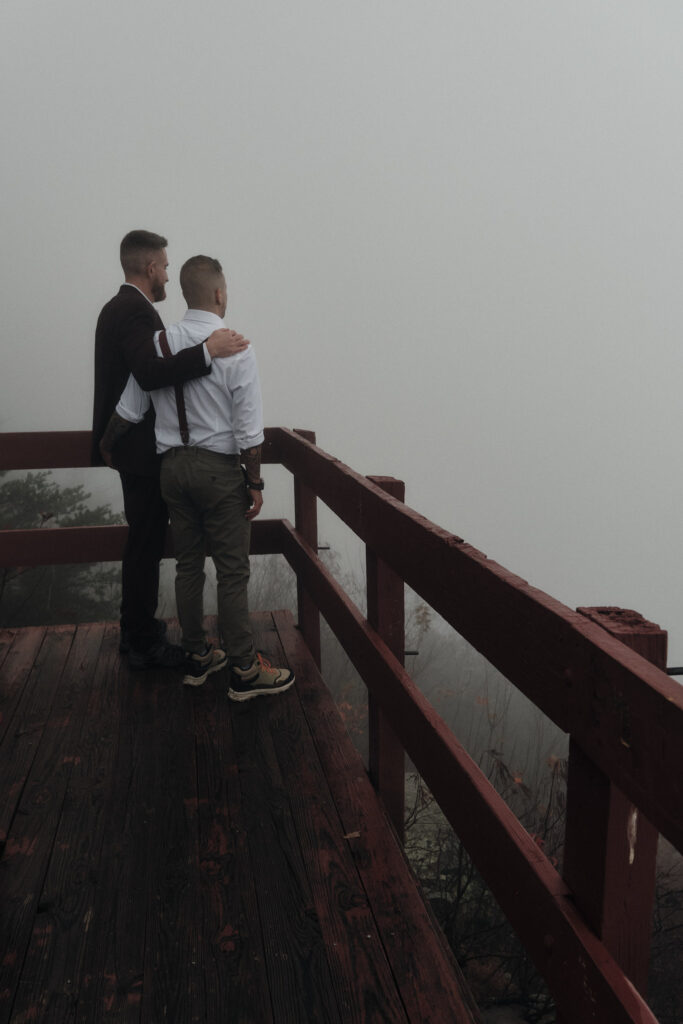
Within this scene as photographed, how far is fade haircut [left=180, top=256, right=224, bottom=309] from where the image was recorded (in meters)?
3.25

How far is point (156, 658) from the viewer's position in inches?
154

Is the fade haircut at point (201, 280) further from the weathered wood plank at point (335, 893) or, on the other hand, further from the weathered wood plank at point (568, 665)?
the weathered wood plank at point (335, 893)

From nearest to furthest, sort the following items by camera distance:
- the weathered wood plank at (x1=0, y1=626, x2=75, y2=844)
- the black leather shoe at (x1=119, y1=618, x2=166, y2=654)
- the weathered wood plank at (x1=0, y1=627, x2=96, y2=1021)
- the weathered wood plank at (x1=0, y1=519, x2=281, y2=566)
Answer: the weathered wood plank at (x1=0, y1=627, x2=96, y2=1021) < the weathered wood plank at (x1=0, y1=626, x2=75, y2=844) < the black leather shoe at (x1=119, y1=618, x2=166, y2=654) < the weathered wood plank at (x1=0, y1=519, x2=281, y2=566)

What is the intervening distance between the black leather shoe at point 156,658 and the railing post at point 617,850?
279cm

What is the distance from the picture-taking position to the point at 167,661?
154 inches

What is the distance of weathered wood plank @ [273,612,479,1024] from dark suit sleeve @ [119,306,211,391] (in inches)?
56.9

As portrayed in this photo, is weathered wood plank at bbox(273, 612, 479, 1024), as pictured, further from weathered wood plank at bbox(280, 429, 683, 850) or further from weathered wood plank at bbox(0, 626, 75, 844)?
weathered wood plank at bbox(0, 626, 75, 844)

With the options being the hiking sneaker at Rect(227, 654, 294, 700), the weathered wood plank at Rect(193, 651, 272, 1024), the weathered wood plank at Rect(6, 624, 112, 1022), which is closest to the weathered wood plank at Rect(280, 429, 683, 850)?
the weathered wood plank at Rect(193, 651, 272, 1024)

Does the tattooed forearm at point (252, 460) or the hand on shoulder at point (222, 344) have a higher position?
the hand on shoulder at point (222, 344)

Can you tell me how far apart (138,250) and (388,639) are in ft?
6.59

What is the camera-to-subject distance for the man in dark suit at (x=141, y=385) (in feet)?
10.7

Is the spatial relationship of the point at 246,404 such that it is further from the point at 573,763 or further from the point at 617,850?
the point at 617,850

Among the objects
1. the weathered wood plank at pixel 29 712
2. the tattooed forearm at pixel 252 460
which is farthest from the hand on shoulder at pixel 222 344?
the weathered wood plank at pixel 29 712

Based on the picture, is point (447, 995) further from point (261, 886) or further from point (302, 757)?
point (302, 757)
